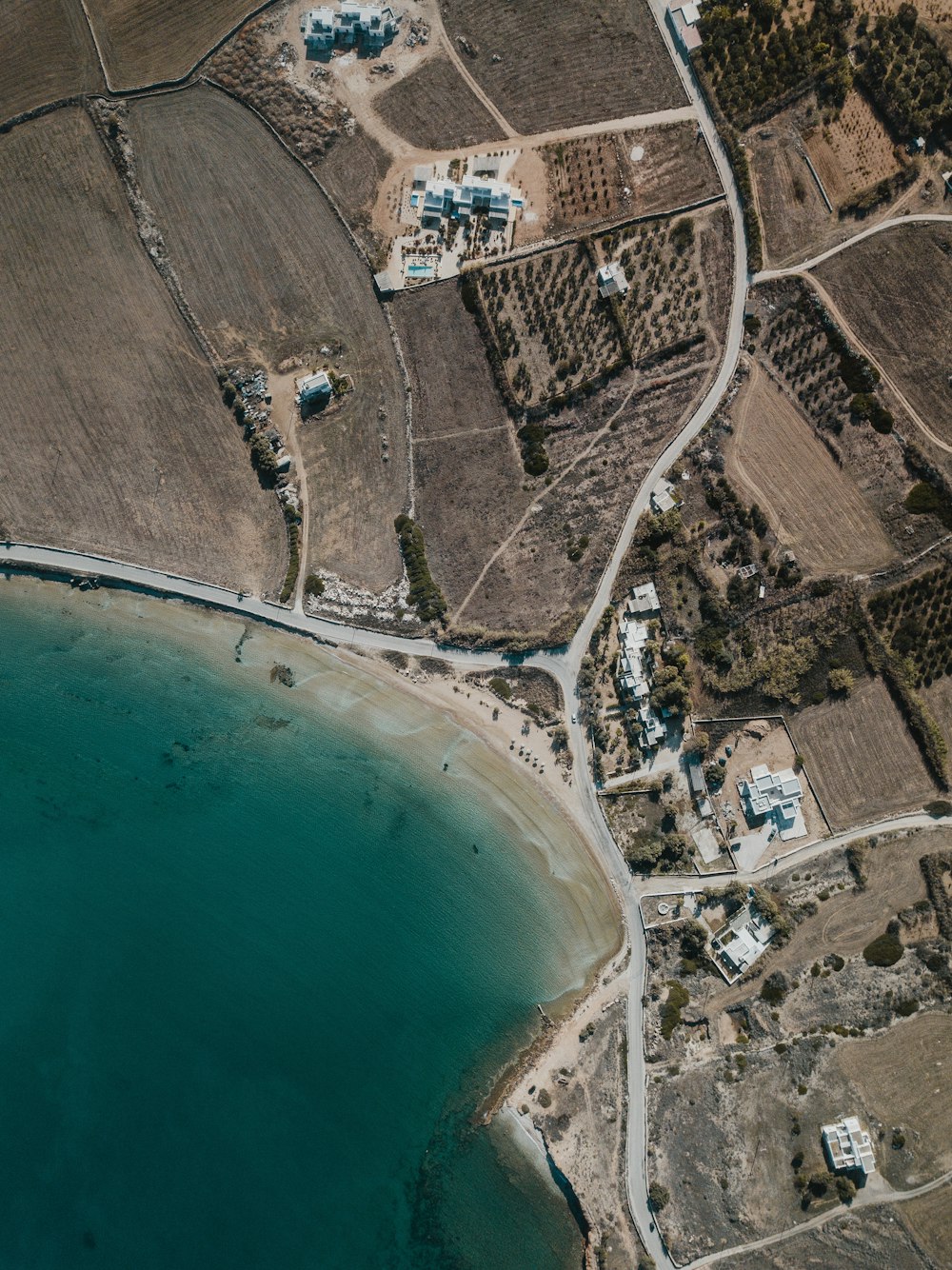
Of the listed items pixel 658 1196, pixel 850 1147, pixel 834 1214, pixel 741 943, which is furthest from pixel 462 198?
pixel 834 1214

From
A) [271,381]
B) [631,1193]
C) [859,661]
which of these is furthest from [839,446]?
[631,1193]

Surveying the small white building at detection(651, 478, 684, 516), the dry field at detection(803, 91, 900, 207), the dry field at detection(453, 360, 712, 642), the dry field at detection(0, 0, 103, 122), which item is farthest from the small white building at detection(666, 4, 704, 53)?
the dry field at detection(0, 0, 103, 122)

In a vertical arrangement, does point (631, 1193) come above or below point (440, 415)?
below

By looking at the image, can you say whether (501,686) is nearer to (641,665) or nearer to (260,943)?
(641,665)

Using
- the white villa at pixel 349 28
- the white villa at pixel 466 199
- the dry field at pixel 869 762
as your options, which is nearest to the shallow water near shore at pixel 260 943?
the dry field at pixel 869 762

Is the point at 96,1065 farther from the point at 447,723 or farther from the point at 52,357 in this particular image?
the point at 52,357

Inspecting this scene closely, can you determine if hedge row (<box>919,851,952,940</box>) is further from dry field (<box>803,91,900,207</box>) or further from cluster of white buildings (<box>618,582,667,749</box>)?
dry field (<box>803,91,900,207</box>)
